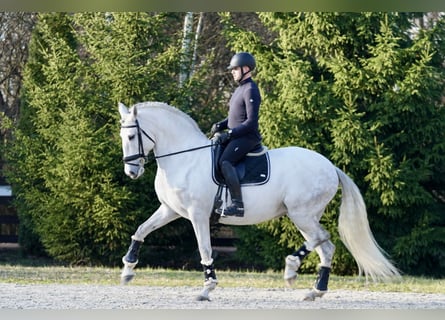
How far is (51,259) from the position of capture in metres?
15.8

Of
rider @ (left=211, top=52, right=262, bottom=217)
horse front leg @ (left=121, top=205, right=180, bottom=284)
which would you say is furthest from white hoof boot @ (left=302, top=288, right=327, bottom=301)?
horse front leg @ (left=121, top=205, right=180, bottom=284)

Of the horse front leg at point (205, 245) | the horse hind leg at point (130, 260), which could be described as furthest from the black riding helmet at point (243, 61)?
the horse hind leg at point (130, 260)

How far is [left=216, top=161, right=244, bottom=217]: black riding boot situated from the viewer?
8641 millimetres

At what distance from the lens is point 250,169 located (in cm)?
883

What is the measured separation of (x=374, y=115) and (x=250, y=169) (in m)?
5.30

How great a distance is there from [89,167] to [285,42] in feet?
12.5

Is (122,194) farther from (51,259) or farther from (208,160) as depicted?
(208,160)

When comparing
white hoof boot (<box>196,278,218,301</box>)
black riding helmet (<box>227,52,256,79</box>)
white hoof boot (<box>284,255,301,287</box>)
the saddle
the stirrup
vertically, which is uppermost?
black riding helmet (<box>227,52,256,79</box>)

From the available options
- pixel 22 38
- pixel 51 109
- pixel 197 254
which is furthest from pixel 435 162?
pixel 22 38

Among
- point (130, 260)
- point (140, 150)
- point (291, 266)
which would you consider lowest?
point (291, 266)

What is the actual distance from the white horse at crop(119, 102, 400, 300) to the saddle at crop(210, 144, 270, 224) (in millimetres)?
52

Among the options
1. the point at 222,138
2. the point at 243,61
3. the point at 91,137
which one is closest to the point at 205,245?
the point at 222,138

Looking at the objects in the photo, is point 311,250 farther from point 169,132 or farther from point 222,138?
point 169,132

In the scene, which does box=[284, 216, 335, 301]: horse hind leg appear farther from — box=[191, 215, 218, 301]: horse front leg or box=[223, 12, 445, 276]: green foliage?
box=[223, 12, 445, 276]: green foliage
